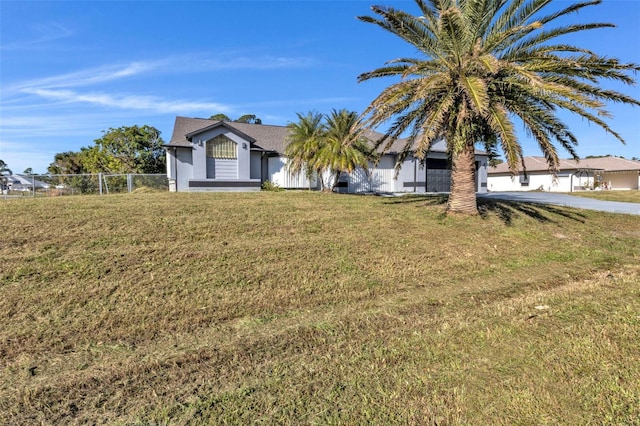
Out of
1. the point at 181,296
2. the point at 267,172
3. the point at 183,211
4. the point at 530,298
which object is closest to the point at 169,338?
the point at 181,296

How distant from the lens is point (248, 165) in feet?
70.8

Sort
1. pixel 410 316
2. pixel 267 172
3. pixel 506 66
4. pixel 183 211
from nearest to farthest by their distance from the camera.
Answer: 1. pixel 410 316
2. pixel 506 66
3. pixel 183 211
4. pixel 267 172

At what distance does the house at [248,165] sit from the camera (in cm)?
2061

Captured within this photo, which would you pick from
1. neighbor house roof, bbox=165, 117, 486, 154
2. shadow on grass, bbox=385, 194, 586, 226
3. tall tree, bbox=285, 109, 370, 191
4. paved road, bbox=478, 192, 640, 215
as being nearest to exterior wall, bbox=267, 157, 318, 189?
neighbor house roof, bbox=165, 117, 486, 154

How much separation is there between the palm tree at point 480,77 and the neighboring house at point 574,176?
28699 millimetres

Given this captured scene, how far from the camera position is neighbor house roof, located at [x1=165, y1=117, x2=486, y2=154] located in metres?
21.0

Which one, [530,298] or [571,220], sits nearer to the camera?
[530,298]

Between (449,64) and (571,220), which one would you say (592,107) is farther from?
(571,220)

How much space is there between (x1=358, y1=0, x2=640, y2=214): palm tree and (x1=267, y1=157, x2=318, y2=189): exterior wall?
41.2ft

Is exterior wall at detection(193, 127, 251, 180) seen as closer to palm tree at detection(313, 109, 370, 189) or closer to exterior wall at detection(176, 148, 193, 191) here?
exterior wall at detection(176, 148, 193, 191)

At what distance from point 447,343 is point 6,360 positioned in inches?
167

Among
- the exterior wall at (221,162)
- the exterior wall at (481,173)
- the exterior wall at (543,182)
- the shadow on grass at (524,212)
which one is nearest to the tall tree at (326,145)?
the exterior wall at (221,162)

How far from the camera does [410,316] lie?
4.54 m

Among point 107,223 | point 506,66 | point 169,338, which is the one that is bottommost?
point 169,338
